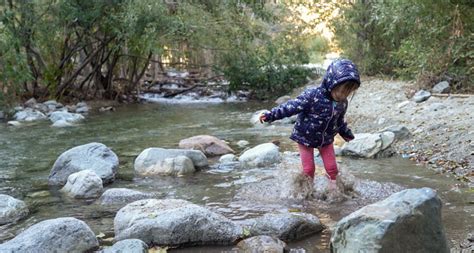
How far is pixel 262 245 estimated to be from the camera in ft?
11.8

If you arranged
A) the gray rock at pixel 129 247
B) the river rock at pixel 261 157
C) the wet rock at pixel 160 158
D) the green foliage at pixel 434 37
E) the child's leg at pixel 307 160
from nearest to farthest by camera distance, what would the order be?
the gray rock at pixel 129 247
the child's leg at pixel 307 160
the wet rock at pixel 160 158
the river rock at pixel 261 157
the green foliage at pixel 434 37

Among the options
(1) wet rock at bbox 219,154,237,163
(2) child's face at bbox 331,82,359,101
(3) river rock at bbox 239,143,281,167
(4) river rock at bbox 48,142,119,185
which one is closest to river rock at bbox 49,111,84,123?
(4) river rock at bbox 48,142,119,185

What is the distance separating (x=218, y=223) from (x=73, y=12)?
1160 centimetres

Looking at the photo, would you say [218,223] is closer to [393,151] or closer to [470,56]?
[393,151]

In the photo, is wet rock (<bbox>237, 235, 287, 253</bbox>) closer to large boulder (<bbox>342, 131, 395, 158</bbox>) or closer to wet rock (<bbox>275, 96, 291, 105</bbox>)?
large boulder (<bbox>342, 131, 395, 158</bbox>)

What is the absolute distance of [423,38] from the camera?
10.1 meters

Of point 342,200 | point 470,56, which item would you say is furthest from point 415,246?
point 470,56

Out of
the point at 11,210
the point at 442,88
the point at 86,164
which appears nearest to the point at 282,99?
the point at 442,88

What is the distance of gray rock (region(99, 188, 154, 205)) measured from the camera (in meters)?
5.09

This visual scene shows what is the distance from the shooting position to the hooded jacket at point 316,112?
4949mm

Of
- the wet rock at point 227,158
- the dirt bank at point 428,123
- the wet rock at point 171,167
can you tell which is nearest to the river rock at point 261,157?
the wet rock at point 227,158

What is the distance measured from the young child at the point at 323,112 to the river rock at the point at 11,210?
7.42ft

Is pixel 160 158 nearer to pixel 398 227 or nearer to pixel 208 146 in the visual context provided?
pixel 208 146

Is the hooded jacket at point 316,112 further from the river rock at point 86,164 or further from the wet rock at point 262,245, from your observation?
the river rock at point 86,164
